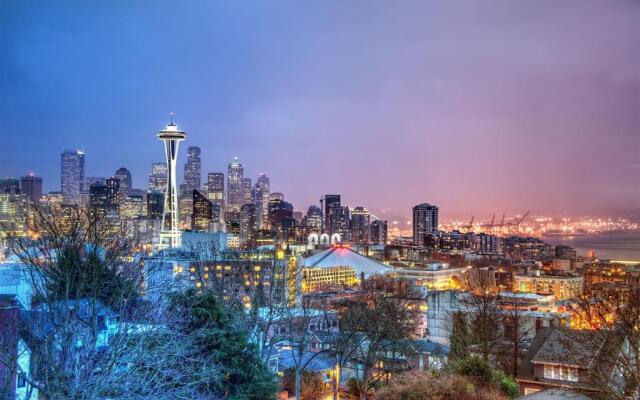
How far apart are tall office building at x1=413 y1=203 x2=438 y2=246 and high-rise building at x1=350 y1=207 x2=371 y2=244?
42.8 ft

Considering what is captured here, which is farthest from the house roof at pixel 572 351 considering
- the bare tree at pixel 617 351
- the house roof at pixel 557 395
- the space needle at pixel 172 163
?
the space needle at pixel 172 163

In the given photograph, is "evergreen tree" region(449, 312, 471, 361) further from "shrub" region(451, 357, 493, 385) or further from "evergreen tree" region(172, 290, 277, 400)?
"evergreen tree" region(172, 290, 277, 400)

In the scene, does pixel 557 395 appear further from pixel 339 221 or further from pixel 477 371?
pixel 339 221

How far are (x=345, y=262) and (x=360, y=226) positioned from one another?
92.7 meters

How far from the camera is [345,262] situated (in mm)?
67000

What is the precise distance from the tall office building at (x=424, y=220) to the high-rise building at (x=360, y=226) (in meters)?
13.0

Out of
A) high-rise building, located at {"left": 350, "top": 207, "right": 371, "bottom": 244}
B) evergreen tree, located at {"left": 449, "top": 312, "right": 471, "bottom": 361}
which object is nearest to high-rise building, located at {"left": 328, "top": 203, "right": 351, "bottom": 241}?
high-rise building, located at {"left": 350, "top": 207, "right": 371, "bottom": 244}

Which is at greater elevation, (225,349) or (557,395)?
(225,349)

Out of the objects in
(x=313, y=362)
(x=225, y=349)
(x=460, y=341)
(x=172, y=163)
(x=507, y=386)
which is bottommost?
(x=313, y=362)

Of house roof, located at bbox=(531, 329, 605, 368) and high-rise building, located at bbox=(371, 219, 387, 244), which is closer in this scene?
house roof, located at bbox=(531, 329, 605, 368)

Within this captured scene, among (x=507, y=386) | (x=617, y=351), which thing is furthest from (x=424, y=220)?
(x=617, y=351)

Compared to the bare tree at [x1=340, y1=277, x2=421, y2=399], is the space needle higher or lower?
higher

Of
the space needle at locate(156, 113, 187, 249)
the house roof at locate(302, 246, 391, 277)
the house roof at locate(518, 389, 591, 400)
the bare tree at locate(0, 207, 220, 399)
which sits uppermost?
the space needle at locate(156, 113, 187, 249)

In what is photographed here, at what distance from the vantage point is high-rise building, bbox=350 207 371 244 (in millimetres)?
156375
